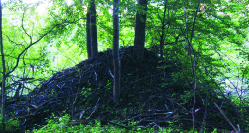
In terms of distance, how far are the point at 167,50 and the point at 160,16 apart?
1656 millimetres

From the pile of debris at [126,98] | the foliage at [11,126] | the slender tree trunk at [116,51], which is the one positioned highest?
the slender tree trunk at [116,51]

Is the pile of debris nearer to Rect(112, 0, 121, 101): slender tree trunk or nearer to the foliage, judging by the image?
the foliage

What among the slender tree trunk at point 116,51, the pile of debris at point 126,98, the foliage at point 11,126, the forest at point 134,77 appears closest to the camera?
the pile of debris at point 126,98

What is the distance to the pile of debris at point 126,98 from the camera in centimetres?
408

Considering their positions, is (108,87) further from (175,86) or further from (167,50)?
(167,50)

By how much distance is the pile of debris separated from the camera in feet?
13.4

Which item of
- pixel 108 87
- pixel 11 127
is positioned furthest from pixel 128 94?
pixel 11 127

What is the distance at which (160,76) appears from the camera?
611cm

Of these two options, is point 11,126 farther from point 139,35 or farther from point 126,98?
point 139,35

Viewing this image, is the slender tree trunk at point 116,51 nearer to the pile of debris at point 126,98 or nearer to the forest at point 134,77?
the forest at point 134,77

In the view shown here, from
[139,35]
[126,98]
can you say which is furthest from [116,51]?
[139,35]

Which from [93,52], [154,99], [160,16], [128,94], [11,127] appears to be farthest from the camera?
[93,52]

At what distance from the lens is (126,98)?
17.5 feet

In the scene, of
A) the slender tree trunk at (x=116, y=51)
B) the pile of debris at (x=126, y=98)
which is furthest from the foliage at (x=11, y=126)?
the slender tree trunk at (x=116, y=51)
